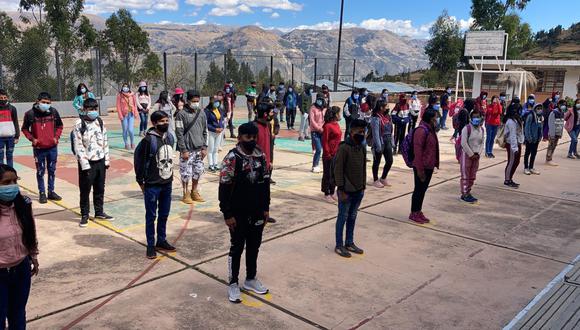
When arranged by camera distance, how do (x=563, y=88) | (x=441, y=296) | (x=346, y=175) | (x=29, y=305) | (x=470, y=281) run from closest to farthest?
(x=29, y=305) → (x=441, y=296) → (x=470, y=281) → (x=346, y=175) → (x=563, y=88)

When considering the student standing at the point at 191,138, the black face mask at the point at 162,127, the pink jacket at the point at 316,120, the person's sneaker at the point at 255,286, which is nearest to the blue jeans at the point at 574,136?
the pink jacket at the point at 316,120

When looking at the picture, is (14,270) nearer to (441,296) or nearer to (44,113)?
(441,296)

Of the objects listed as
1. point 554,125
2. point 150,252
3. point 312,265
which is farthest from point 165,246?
point 554,125

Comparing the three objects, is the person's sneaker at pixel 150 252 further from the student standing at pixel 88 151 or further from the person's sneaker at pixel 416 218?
the person's sneaker at pixel 416 218

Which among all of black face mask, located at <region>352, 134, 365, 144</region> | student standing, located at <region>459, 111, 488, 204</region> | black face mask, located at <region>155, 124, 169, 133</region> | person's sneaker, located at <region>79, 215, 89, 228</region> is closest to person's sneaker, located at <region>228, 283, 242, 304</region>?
black face mask, located at <region>155, 124, 169, 133</region>

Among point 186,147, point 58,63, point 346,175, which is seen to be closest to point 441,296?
point 346,175

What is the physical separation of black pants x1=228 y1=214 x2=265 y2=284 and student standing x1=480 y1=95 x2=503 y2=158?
34.7 feet

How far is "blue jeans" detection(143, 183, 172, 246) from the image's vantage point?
17.8ft

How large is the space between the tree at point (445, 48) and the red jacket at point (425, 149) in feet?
149

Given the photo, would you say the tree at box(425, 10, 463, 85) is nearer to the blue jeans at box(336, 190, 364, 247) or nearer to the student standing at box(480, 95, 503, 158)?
the student standing at box(480, 95, 503, 158)

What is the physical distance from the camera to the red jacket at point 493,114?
13.5 metres

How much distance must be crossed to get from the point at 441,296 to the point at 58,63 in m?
19.5

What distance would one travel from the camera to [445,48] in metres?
51.4

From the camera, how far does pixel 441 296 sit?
4.85 meters
